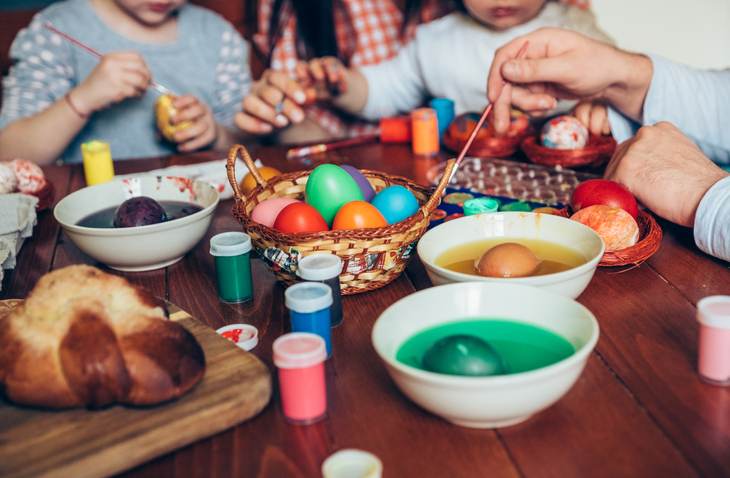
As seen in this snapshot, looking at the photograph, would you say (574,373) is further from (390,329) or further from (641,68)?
(641,68)

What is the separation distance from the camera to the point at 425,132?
1.75 m

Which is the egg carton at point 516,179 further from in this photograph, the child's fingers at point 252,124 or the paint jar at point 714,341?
the paint jar at point 714,341

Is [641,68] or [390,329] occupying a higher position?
[641,68]

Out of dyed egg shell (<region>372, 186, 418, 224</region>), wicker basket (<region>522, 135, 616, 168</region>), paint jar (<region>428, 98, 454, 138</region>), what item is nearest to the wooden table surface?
dyed egg shell (<region>372, 186, 418, 224</region>)

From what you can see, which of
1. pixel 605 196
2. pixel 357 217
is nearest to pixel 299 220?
pixel 357 217

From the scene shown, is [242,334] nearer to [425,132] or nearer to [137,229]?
[137,229]

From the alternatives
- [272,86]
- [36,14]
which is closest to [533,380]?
[272,86]

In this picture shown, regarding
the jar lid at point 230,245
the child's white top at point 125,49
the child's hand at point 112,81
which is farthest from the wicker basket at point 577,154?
the child's white top at point 125,49

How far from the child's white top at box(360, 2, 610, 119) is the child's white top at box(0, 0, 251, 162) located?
516mm

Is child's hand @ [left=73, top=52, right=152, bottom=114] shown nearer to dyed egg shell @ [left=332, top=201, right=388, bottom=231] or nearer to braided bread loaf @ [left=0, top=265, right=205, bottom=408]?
dyed egg shell @ [left=332, top=201, right=388, bottom=231]

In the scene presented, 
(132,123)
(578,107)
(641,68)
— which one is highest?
(641,68)

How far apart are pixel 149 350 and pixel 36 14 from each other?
1.90 m

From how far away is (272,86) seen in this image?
178 cm

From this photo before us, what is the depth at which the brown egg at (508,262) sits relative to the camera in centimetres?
93
